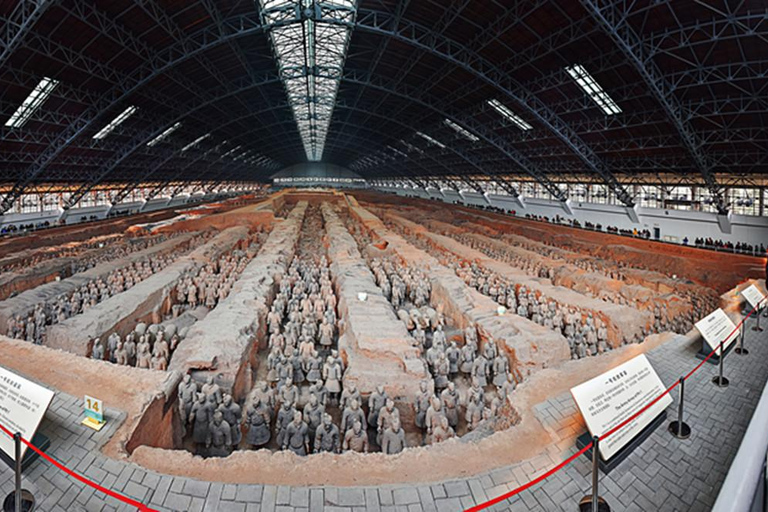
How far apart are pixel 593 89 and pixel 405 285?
11690mm

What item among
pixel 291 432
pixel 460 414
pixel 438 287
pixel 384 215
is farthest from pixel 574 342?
pixel 384 215

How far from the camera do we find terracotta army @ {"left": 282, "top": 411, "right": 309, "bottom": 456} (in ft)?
17.3

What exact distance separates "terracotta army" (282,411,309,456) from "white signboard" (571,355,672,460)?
11.5 ft

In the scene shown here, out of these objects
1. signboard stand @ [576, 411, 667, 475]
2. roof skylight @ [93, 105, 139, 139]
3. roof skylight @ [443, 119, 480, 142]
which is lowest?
signboard stand @ [576, 411, 667, 475]

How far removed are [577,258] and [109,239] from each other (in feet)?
77.9

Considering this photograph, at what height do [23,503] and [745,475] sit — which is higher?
[745,475]

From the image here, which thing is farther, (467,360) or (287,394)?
(467,360)

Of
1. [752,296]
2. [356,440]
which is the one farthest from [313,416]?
[752,296]

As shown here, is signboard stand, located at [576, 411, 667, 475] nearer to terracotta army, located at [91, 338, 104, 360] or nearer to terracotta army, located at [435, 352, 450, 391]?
terracotta army, located at [435, 352, 450, 391]

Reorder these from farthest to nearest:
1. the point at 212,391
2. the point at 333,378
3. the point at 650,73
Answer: the point at 650,73
the point at 333,378
the point at 212,391

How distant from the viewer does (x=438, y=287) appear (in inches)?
484

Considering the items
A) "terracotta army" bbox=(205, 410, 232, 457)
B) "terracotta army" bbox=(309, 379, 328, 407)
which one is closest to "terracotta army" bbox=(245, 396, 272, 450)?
"terracotta army" bbox=(205, 410, 232, 457)

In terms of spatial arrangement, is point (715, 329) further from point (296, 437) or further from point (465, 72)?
point (465, 72)

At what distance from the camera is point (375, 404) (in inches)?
239
